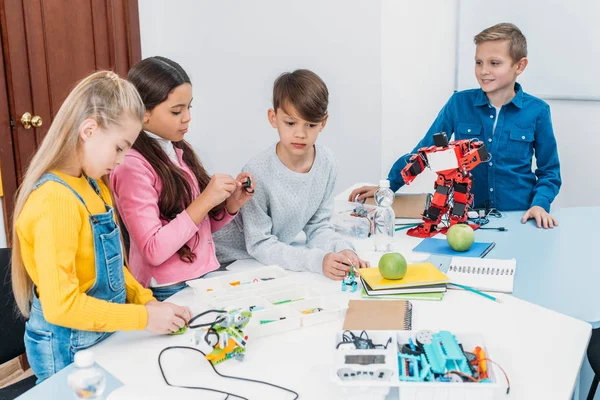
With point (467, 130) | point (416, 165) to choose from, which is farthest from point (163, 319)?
point (467, 130)

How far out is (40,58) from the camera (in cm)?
262

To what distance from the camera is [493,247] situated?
1821 millimetres

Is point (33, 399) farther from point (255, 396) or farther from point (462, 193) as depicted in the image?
point (462, 193)

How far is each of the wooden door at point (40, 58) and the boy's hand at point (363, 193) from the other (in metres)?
1.45

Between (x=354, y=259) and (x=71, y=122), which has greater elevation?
(x=71, y=122)

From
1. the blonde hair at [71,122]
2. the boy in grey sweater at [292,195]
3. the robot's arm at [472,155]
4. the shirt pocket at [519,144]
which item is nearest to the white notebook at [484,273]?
the boy in grey sweater at [292,195]

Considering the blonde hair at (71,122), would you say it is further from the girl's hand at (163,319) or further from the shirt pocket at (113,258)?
the girl's hand at (163,319)

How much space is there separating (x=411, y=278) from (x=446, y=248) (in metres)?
0.39

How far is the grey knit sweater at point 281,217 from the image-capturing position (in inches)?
67.8

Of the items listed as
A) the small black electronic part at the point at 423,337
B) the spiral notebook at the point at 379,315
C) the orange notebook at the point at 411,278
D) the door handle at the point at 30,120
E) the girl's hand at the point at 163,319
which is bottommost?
the spiral notebook at the point at 379,315

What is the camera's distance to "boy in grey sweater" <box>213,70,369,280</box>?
1.69 m

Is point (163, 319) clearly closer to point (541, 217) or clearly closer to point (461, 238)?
point (461, 238)

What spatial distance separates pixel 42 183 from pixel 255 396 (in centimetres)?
61

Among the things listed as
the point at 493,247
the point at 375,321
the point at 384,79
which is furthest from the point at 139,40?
the point at 375,321
